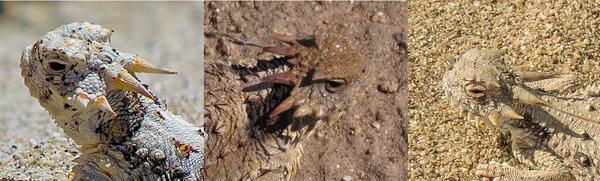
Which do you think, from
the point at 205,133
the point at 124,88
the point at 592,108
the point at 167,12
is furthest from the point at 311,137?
the point at 167,12

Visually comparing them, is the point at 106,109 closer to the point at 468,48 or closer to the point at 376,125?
the point at 376,125

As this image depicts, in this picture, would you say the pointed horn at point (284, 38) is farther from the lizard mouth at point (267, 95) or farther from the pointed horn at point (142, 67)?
the pointed horn at point (142, 67)

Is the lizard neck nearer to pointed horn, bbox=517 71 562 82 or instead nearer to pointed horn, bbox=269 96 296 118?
pointed horn, bbox=269 96 296 118

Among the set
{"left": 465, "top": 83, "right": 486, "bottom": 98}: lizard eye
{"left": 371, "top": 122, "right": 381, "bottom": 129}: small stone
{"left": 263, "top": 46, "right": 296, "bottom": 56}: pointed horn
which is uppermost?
{"left": 263, "top": 46, "right": 296, "bottom": 56}: pointed horn

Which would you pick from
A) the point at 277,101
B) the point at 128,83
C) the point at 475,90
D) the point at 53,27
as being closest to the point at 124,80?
the point at 128,83

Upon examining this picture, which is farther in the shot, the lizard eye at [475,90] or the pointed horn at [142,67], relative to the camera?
the lizard eye at [475,90]

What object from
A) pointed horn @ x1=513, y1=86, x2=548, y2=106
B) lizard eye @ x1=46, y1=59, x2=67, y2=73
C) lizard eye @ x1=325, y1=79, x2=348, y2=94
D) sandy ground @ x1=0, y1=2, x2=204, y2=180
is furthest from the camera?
sandy ground @ x1=0, y1=2, x2=204, y2=180

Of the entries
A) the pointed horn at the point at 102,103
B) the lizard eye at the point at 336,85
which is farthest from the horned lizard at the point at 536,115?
the pointed horn at the point at 102,103

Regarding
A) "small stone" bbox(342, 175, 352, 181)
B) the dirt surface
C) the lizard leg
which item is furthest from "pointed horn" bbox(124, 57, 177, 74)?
the lizard leg
